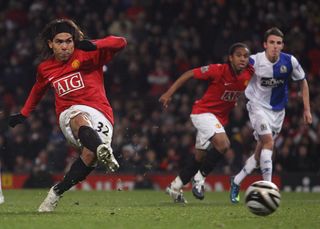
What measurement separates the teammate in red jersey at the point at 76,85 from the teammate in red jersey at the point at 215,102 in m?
2.75

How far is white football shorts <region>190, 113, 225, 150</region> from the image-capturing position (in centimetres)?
1280

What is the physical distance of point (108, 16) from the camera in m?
23.1

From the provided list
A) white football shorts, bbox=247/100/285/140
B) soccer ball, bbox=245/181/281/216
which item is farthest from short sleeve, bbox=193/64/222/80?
soccer ball, bbox=245/181/281/216

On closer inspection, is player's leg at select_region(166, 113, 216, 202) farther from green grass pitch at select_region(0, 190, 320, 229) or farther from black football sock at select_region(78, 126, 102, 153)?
black football sock at select_region(78, 126, 102, 153)

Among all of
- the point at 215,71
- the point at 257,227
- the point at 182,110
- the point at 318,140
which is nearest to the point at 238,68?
the point at 215,71

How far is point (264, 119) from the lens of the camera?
12188 millimetres

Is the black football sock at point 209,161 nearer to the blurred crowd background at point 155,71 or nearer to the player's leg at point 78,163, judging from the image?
the player's leg at point 78,163

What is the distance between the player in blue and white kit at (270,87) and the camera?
39.8ft

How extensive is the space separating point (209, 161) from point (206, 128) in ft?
1.61

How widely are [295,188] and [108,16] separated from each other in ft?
24.1

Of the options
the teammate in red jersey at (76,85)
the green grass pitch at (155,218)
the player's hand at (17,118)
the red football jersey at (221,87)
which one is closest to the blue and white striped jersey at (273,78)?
the red football jersey at (221,87)

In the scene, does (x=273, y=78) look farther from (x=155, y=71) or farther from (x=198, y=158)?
(x=155, y=71)

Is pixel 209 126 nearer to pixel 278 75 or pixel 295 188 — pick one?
pixel 278 75

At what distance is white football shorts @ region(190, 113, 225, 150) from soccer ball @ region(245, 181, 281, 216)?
391 centimetres
